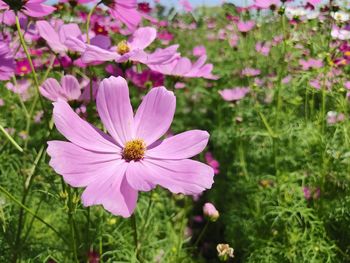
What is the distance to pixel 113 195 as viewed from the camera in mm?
600

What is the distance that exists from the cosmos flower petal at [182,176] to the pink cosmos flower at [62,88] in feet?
0.91

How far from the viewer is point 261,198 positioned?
1.69 m

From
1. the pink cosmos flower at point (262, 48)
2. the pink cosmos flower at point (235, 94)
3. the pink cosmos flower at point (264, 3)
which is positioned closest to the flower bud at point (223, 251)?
the pink cosmos flower at point (264, 3)

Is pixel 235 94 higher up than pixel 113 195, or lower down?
lower down

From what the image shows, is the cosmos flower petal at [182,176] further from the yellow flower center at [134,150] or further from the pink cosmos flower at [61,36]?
the pink cosmos flower at [61,36]

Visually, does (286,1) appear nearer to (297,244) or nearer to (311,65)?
(311,65)

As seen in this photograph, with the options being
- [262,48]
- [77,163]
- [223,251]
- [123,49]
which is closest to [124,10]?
[123,49]

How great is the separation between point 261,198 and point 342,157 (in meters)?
0.37

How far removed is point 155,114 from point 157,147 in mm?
57

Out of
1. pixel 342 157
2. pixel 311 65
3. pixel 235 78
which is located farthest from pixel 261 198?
pixel 235 78

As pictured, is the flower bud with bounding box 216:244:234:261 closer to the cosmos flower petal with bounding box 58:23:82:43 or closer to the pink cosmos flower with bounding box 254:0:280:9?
the cosmos flower petal with bounding box 58:23:82:43

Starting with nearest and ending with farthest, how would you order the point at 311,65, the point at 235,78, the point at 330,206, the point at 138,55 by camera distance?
the point at 138,55
the point at 330,206
the point at 311,65
the point at 235,78

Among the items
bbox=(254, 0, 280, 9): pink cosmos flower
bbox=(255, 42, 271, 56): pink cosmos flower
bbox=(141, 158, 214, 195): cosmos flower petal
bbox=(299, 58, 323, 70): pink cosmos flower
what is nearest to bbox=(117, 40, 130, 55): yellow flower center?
bbox=(141, 158, 214, 195): cosmos flower petal

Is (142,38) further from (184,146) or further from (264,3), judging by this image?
(264,3)
